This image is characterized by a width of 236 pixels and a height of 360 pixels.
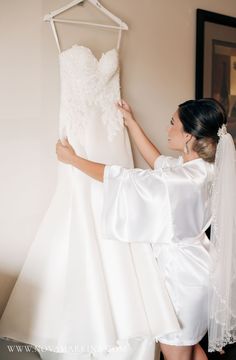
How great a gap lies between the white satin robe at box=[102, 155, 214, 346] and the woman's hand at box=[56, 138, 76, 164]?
13 cm

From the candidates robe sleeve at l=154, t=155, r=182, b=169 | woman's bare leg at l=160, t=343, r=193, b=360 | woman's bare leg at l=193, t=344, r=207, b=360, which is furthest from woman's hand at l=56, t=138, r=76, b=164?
woman's bare leg at l=193, t=344, r=207, b=360

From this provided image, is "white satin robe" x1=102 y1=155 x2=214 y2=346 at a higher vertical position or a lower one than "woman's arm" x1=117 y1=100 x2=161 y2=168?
lower

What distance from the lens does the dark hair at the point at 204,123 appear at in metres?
1.29

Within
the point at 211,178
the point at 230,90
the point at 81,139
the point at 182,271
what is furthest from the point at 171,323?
the point at 230,90

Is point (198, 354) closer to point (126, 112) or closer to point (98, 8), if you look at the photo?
point (126, 112)

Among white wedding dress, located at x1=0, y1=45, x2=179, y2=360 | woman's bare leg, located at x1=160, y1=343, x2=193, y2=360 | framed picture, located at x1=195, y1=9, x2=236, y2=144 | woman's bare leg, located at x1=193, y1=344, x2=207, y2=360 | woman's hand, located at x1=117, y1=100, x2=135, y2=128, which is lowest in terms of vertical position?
woman's bare leg, located at x1=193, y1=344, x2=207, y2=360

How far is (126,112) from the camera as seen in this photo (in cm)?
148

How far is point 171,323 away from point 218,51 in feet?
4.39

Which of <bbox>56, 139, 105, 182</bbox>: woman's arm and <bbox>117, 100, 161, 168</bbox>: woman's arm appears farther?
<bbox>117, 100, 161, 168</bbox>: woman's arm

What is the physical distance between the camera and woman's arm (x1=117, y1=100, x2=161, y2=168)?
1.48 meters

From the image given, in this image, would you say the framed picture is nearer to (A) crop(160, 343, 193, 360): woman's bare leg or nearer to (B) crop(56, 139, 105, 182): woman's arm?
(B) crop(56, 139, 105, 182): woman's arm

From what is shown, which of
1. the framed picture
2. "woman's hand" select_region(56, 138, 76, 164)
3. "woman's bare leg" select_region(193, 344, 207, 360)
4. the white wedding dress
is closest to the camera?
the white wedding dress

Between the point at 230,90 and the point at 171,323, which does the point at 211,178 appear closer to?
the point at 171,323

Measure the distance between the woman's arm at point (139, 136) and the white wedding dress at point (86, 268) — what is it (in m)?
0.05
